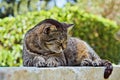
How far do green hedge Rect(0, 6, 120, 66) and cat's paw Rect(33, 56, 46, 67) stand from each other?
310cm

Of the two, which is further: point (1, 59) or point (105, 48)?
point (105, 48)

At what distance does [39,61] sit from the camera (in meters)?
3.69

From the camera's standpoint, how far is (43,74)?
130 inches

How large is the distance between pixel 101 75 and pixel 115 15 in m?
11.9

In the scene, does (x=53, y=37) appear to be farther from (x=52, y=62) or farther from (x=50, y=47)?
(x=52, y=62)

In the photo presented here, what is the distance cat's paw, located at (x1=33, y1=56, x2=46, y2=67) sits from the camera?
364 centimetres

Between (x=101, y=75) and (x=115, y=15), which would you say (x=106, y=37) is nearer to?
(x=101, y=75)

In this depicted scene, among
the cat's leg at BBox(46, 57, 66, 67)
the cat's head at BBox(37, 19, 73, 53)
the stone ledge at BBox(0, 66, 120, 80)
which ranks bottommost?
the stone ledge at BBox(0, 66, 120, 80)

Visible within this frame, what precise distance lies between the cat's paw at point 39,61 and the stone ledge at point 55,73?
0.89 feet

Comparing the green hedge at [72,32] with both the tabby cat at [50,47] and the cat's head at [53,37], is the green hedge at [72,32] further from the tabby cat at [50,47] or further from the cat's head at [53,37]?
the cat's head at [53,37]

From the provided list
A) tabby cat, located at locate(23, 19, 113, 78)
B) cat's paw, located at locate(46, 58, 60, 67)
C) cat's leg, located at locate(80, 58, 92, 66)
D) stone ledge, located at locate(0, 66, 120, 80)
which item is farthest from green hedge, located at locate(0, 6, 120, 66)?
stone ledge, located at locate(0, 66, 120, 80)

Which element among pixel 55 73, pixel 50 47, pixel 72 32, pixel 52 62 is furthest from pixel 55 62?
pixel 72 32

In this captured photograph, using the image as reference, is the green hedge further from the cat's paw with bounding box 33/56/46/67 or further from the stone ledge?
the stone ledge

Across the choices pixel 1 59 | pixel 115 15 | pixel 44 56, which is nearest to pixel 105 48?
pixel 1 59
